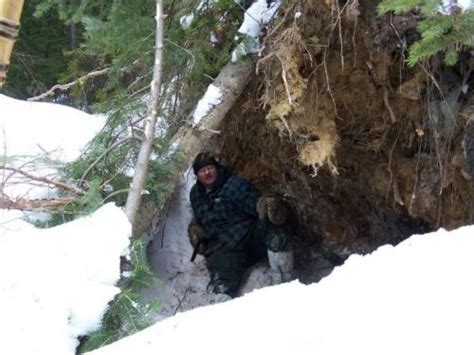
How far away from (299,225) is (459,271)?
4414 mm

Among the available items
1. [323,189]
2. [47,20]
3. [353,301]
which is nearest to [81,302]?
[353,301]

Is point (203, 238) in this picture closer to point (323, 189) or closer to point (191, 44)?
point (323, 189)

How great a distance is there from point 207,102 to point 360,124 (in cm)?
146

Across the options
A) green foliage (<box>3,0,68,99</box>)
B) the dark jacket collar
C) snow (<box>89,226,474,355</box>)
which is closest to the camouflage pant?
the dark jacket collar

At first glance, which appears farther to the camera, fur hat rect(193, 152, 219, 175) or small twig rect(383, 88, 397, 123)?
fur hat rect(193, 152, 219, 175)

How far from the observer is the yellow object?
2414 millimetres

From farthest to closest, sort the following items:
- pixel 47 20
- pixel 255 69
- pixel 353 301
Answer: pixel 47 20 → pixel 255 69 → pixel 353 301

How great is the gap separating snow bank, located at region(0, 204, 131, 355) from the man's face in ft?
7.67

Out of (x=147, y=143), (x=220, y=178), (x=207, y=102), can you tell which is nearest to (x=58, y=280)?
(x=147, y=143)

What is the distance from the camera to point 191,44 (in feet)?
16.7

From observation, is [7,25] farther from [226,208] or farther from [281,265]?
[281,265]

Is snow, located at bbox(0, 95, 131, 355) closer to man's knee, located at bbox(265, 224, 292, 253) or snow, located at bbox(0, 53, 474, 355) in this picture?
snow, located at bbox(0, 53, 474, 355)

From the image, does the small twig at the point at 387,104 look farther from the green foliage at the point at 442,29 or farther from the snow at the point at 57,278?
the snow at the point at 57,278

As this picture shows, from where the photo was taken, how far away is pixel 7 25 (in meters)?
2.42
